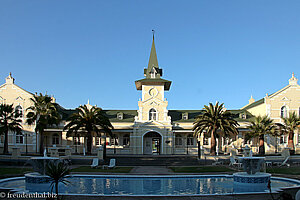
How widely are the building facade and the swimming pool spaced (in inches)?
801

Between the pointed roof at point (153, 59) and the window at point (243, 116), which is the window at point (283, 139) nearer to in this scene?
the window at point (243, 116)

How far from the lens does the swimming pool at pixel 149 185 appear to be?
14.4 meters

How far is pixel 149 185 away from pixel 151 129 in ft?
78.9

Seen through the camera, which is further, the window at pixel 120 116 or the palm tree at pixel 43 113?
the window at pixel 120 116

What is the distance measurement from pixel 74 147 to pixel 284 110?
29.8m

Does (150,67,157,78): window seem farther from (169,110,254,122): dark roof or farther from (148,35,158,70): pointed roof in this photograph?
(169,110,254,122): dark roof

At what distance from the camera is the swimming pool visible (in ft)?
47.1

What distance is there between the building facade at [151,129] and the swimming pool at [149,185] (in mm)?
20346

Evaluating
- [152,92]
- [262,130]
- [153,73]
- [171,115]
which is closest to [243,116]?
[262,130]

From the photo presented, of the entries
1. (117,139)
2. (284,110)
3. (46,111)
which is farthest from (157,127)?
(284,110)

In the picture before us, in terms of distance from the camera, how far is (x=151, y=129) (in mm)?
40688

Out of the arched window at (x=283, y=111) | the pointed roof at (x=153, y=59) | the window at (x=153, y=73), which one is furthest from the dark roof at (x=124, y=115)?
the arched window at (x=283, y=111)

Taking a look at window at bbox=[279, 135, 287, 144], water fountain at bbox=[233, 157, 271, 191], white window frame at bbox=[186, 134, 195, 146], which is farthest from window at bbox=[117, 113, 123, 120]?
water fountain at bbox=[233, 157, 271, 191]

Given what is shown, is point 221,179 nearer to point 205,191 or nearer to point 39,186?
point 205,191
